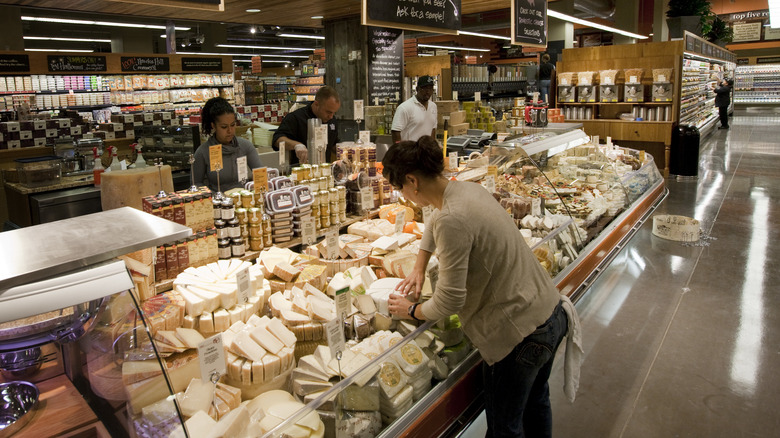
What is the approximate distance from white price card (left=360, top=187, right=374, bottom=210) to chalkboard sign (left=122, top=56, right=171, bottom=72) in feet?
34.7

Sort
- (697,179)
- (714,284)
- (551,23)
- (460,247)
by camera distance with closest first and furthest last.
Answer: (460,247)
(714,284)
(697,179)
(551,23)

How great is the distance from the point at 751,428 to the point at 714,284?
246 cm

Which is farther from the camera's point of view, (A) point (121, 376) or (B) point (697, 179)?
(B) point (697, 179)

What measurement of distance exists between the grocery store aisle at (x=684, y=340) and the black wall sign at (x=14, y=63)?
36.8 feet

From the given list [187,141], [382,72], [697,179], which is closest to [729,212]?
[697,179]

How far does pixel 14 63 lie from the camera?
10523mm

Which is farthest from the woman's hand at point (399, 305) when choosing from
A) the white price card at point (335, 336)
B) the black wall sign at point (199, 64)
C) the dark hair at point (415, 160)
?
the black wall sign at point (199, 64)

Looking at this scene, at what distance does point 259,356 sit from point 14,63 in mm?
11286

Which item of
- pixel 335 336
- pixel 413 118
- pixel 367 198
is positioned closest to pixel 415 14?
pixel 413 118

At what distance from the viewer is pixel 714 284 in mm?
5219

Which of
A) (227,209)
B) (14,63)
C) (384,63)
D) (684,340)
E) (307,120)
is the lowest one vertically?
(684,340)

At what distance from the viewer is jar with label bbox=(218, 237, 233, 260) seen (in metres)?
3.05

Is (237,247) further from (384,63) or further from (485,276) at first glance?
(384,63)

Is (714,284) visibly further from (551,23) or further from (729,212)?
(551,23)
